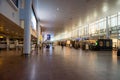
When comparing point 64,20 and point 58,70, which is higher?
point 64,20

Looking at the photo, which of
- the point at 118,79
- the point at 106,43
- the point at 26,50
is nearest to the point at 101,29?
the point at 106,43

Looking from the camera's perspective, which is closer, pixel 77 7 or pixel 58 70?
pixel 58 70

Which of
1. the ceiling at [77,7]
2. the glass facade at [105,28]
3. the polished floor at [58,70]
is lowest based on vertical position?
the polished floor at [58,70]

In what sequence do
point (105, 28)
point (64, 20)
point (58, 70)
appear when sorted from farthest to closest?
1. point (64, 20)
2. point (105, 28)
3. point (58, 70)

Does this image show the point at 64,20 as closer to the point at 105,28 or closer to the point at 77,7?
the point at 105,28

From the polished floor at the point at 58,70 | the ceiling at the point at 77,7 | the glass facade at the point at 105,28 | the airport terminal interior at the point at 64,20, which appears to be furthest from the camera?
the glass facade at the point at 105,28

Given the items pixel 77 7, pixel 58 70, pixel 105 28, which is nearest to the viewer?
pixel 58 70

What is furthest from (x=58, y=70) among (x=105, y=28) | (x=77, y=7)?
(x=105, y=28)

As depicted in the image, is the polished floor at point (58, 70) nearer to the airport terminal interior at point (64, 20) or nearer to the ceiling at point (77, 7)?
the airport terminal interior at point (64, 20)

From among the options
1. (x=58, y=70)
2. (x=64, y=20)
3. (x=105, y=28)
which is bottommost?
(x=58, y=70)

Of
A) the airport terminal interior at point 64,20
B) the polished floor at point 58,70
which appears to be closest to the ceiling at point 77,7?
the airport terminal interior at point 64,20

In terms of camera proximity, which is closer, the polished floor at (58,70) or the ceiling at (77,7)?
the polished floor at (58,70)

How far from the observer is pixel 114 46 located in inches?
1405

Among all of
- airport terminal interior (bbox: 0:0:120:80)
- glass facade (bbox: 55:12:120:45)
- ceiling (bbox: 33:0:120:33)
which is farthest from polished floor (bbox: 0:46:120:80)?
glass facade (bbox: 55:12:120:45)
